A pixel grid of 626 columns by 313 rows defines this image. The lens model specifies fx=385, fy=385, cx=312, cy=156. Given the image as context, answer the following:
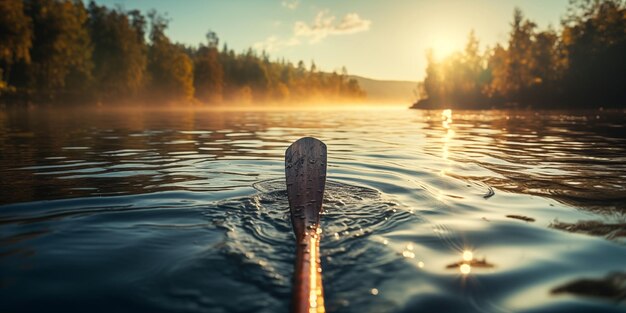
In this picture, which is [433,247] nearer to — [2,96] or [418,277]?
[418,277]

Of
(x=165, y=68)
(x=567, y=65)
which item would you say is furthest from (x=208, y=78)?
(x=567, y=65)

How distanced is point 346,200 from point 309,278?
90.1 inches

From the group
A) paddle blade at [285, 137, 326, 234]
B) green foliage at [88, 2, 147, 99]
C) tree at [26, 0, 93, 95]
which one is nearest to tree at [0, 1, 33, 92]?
tree at [26, 0, 93, 95]

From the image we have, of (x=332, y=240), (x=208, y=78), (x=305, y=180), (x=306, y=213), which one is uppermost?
(x=208, y=78)

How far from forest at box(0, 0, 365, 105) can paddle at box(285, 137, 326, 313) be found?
138 feet

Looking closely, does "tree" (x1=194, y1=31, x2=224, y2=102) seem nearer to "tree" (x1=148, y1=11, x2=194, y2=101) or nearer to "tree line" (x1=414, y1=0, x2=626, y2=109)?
"tree" (x1=148, y1=11, x2=194, y2=101)

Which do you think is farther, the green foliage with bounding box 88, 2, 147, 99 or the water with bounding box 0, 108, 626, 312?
the green foliage with bounding box 88, 2, 147, 99

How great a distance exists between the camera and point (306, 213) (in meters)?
3.43

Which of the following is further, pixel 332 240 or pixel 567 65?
pixel 567 65

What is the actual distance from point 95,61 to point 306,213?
219 ft

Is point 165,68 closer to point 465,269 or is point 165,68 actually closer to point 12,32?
point 12,32

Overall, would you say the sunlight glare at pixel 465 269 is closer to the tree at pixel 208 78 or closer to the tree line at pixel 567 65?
the tree line at pixel 567 65

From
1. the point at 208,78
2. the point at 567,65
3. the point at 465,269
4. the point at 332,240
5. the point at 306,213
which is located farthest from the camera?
the point at 208,78

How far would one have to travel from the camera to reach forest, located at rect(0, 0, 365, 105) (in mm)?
42031
